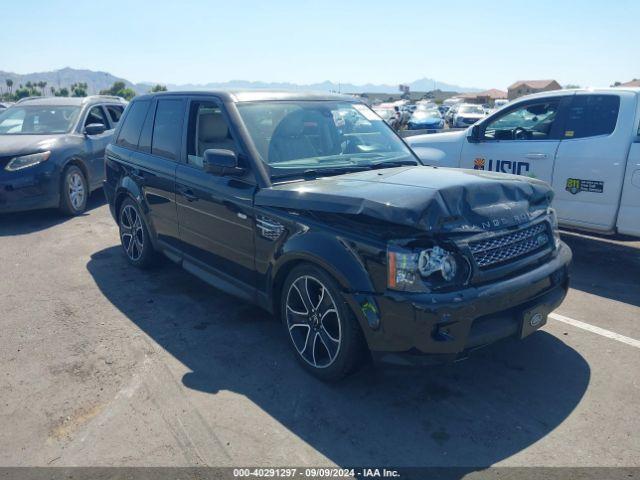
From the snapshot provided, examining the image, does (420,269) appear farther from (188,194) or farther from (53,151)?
(53,151)

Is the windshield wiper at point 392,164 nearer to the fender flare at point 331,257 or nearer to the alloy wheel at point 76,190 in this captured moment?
the fender flare at point 331,257

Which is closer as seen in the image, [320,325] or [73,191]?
[320,325]

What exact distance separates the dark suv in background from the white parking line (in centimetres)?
715

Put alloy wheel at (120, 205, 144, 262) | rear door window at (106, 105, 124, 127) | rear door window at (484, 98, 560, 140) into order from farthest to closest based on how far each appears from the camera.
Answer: rear door window at (106, 105, 124, 127), rear door window at (484, 98, 560, 140), alloy wheel at (120, 205, 144, 262)

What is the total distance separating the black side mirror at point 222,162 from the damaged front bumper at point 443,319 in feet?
4.54

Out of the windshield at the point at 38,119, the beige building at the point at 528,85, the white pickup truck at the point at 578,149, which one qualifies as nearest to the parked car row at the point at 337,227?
the white pickup truck at the point at 578,149

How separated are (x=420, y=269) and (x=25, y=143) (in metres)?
7.35

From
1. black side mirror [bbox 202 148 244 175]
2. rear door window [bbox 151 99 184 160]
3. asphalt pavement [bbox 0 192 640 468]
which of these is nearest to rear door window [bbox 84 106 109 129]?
rear door window [bbox 151 99 184 160]

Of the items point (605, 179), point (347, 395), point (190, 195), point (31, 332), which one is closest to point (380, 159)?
point (190, 195)

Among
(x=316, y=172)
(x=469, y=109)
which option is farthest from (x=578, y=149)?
(x=469, y=109)

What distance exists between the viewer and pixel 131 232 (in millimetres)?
5871

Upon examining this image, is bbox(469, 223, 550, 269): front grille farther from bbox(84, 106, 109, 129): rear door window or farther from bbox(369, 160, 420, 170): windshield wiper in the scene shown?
bbox(84, 106, 109, 129): rear door window

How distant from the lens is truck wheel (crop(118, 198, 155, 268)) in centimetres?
559

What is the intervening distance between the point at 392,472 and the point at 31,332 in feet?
10.8
